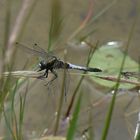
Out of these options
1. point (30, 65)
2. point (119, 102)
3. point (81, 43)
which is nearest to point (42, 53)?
point (30, 65)

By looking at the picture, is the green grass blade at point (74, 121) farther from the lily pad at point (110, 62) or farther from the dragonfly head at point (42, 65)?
the lily pad at point (110, 62)

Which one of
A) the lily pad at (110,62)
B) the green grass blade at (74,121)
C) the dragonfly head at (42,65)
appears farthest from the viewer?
the lily pad at (110,62)

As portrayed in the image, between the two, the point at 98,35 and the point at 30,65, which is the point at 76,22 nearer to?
the point at 98,35

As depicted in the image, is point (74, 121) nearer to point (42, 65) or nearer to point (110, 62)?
point (42, 65)

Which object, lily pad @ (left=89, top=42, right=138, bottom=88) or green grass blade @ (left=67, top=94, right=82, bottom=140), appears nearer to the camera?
green grass blade @ (left=67, top=94, right=82, bottom=140)

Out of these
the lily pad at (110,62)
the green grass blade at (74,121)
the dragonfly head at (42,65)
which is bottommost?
the green grass blade at (74,121)

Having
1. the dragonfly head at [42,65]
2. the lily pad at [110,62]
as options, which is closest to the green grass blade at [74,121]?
the dragonfly head at [42,65]

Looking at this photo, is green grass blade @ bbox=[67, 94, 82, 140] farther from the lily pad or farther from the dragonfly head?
the lily pad

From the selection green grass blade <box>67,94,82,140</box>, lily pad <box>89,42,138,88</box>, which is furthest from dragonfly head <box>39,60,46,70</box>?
lily pad <box>89,42,138,88</box>

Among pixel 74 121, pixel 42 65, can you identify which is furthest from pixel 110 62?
pixel 74 121

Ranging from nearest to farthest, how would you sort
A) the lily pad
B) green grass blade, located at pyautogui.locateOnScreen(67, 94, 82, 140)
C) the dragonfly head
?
green grass blade, located at pyautogui.locateOnScreen(67, 94, 82, 140), the dragonfly head, the lily pad

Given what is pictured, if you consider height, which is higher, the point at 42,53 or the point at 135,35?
the point at 135,35
